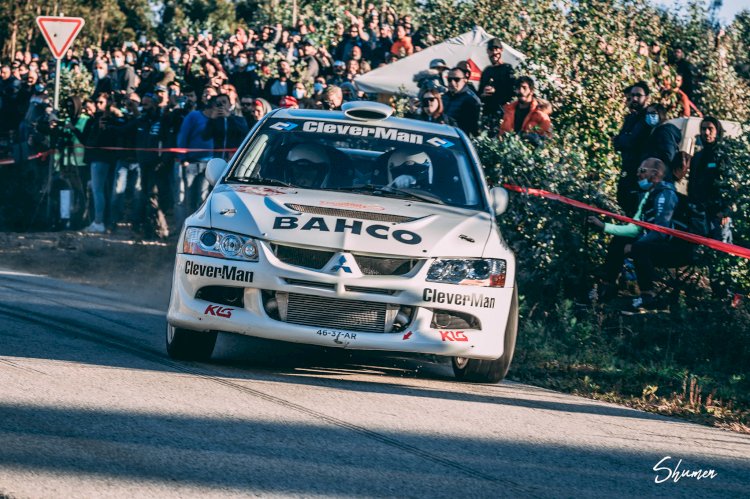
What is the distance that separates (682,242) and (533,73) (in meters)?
3.96

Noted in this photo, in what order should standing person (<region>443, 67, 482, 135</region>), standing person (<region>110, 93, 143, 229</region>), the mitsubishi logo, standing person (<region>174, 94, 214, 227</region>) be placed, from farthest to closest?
standing person (<region>110, 93, 143, 229</region>), standing person (<region>174, 94, 214, 227</region>), standing person (<region>443, 67, 482, 135</region>), the mitsubishi logo

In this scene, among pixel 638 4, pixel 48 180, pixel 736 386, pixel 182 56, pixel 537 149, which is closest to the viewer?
pixel 736 386

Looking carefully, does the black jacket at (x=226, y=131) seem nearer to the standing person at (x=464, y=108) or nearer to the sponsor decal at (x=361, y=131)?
the standing person at (x=464, y=108)

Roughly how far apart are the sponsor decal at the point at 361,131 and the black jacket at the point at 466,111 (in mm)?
4497

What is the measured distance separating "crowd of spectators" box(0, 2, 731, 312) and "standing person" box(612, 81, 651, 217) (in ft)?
0.04

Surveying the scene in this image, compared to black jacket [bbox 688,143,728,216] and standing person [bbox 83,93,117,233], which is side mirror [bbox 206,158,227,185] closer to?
black jacket [bbox 688,143,728,216]

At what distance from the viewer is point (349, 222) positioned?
7340 millimetres

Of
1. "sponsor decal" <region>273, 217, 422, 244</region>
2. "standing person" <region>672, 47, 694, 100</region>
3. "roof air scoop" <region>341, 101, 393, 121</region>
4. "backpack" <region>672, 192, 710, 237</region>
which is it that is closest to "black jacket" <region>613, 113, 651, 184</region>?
"backpack" <region>672, 192, 710, 237</region>

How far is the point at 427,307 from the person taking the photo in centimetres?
721

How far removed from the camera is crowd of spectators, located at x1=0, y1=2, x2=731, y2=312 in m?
11.8

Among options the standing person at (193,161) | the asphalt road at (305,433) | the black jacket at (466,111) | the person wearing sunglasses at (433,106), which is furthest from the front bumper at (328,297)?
the standing person at (193,161)

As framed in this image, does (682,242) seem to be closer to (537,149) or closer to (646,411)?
(537,149)

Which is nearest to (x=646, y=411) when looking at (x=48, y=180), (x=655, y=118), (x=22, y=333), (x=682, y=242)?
(x=682, y=242)

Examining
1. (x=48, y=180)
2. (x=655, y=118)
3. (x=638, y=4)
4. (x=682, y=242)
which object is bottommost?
(x=48, y=180)
